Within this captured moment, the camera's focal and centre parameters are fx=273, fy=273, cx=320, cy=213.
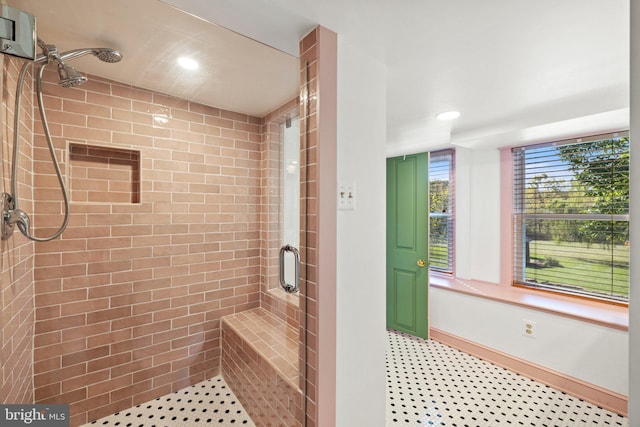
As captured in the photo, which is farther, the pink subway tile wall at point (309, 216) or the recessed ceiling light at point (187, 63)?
the recessed ceiling light at point (187, 63)

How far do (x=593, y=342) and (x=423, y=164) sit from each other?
1977 mm

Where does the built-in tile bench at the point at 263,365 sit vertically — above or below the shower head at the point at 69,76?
below

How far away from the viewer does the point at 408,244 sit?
3.09 metres

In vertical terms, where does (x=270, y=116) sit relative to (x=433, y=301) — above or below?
above

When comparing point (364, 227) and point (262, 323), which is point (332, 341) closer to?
point (364, 227)

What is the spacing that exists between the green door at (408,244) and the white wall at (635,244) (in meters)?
2.29

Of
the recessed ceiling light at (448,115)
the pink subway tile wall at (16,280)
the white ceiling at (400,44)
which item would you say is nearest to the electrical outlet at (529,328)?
the white ceiling at (400,44)

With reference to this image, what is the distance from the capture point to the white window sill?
2059 millimetres

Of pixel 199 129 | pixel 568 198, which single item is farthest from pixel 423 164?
pixel 199 129

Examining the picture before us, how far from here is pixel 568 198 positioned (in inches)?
98.4

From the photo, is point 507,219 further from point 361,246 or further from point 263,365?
point 263,365

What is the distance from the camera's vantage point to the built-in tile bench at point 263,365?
1.35m

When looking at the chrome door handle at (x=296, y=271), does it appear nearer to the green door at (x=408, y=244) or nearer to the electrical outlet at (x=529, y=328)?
the green door at (x=408, y=244)

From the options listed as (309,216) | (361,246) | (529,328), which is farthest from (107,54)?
(529,328)
